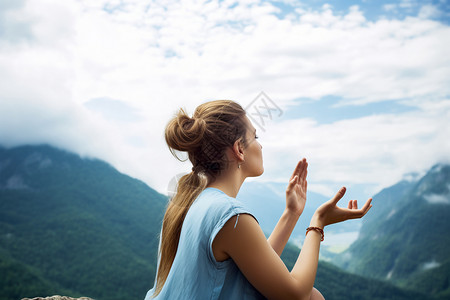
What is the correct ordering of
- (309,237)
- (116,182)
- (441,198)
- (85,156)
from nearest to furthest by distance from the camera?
(309,237), (116,182), (85,156), (441,198)

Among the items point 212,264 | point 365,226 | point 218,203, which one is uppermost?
point 218,203

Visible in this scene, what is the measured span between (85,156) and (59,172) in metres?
6.21

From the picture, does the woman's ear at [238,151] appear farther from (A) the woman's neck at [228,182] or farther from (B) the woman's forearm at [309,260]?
(B) the woman's forearm at [309,260]

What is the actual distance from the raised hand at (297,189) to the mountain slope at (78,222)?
34611 millimetres

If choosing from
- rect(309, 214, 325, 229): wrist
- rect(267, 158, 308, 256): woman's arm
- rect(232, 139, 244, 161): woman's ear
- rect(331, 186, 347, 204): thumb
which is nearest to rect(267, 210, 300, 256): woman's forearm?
rect(267, 158, 308, 256): woman's arm

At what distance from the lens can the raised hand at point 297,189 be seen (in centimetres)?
231

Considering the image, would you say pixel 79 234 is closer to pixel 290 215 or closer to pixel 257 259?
pixel 290 215

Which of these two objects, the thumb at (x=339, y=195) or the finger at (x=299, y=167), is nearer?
the thumb at (x=339, y=195)

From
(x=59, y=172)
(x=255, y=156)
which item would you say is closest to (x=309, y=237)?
(x=255, y=156)

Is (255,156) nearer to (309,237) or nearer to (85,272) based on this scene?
(309,237)

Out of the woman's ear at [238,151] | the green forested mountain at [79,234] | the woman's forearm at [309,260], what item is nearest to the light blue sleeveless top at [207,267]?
the woman's forearm at [309,260]

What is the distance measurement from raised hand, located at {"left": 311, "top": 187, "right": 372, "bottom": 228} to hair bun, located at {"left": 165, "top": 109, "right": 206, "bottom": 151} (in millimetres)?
714

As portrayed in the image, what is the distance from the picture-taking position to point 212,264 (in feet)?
5.83

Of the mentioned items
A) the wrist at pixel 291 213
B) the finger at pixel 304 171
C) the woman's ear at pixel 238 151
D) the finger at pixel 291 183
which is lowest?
the wrist at pixel 291 213
